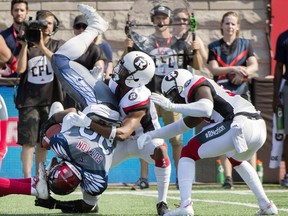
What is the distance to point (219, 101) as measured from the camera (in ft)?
27.1

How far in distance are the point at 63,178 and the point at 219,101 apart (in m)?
1.31

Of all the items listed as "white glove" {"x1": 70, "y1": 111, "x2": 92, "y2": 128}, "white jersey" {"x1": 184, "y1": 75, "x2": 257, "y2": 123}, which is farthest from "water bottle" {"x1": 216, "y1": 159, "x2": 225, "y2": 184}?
"white glove" {"x1": 70, "y1": 111, "x2": 92, "y2": 128}

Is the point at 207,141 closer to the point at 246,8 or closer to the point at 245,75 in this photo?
the point at 245,75

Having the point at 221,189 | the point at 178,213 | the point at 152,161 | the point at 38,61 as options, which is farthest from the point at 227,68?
the point at 178,213

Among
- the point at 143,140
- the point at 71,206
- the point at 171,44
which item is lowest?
the point at 71,206

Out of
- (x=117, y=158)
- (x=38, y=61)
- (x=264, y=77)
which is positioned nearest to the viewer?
(x=117, y=158)

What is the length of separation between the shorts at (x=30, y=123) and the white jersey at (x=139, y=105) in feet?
8.35

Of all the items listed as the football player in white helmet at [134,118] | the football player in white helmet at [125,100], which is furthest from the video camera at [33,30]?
the football player in white helmet at [134,118]

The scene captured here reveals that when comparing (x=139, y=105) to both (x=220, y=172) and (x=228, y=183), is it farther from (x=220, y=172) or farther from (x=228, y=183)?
(x=220, y=172)

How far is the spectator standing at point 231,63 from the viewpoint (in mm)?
11469

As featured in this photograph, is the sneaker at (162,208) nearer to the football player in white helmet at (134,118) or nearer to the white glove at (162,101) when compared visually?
the football player in white helmet at (134,118)

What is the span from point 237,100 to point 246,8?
568 cm

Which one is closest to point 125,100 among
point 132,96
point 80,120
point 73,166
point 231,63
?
point 132,96

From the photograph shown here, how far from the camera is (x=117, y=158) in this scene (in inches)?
339
